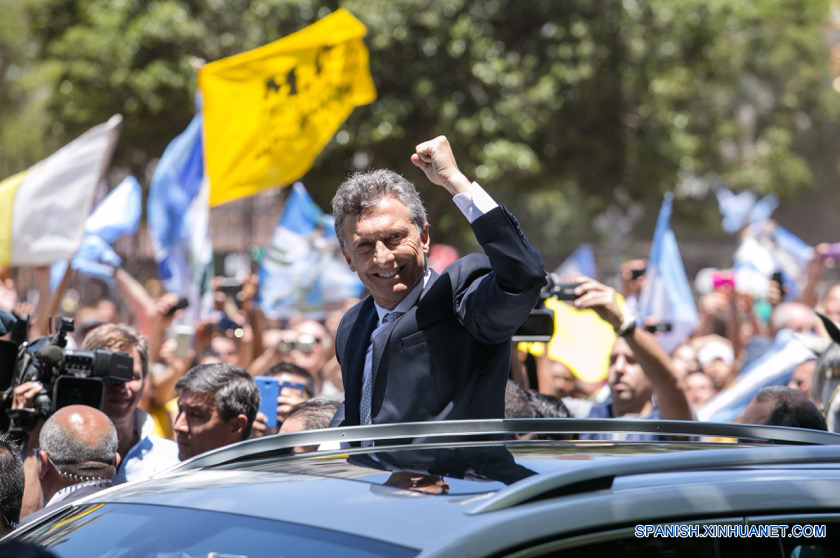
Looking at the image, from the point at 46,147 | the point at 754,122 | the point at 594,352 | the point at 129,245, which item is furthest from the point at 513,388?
the point at 754,122

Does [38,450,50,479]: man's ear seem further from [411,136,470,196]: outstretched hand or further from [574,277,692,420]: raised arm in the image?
[574,277,692,420]: raised arm

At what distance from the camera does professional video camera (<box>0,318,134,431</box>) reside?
436 cm

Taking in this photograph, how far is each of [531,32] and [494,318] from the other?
16.1 m

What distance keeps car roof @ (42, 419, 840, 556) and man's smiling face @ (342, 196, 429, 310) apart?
691mm

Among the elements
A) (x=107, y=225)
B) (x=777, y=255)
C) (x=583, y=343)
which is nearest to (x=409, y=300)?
(x=583, y=343)

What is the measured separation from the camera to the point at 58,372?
453cm

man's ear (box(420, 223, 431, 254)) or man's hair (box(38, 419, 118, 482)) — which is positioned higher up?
man's ear (box(420, 223, 431, 254))

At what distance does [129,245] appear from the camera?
90.6ft

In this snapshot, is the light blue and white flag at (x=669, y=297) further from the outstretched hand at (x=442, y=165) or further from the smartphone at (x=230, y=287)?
the outstretched hand at (x=442, y=165)

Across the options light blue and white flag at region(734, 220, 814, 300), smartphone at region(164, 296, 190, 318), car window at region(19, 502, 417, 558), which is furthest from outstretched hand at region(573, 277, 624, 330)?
light blue and white flag at region(734, 220, 814, 300)

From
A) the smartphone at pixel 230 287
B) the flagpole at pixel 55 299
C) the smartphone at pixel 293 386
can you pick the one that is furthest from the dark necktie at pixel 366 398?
the smartphone at pixel 230 287

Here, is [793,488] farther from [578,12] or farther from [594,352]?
[578,12]

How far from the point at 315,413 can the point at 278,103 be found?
392 cm

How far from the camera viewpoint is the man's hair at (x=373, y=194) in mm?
3232
